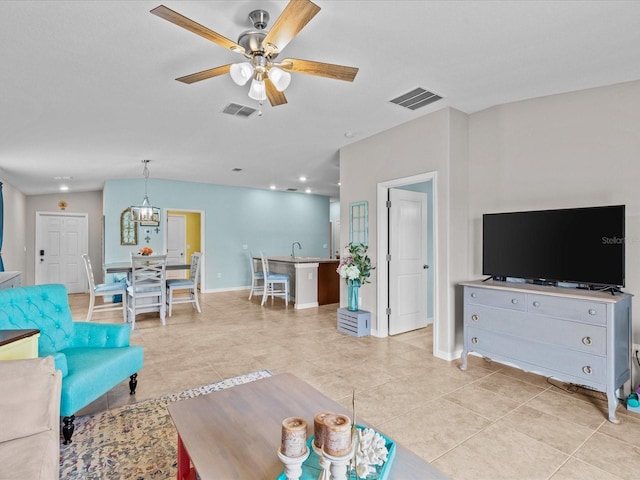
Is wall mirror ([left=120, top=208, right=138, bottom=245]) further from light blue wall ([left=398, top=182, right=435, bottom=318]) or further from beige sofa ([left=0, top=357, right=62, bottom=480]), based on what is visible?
beige sofa ([left=0, top=357, right=62, bottom=480])

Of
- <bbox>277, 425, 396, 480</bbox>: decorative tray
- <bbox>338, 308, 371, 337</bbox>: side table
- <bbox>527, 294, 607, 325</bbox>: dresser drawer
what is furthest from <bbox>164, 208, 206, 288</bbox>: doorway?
<bbox>277, 425, 396, 480</bbox>: decorative tray

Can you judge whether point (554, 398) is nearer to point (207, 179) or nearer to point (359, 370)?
point (359, 370)

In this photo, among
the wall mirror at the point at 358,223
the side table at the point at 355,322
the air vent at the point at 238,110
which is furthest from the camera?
the wall mirror at the point at 358,223

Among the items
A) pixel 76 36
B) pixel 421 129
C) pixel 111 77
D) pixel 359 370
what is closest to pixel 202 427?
pixel 359 370

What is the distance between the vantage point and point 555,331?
2750 mm

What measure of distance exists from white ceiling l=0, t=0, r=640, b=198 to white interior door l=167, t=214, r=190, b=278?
485cm

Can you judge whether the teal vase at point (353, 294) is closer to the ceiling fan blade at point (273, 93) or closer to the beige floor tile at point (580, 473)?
the ceiling fan blade at point (273, 93)

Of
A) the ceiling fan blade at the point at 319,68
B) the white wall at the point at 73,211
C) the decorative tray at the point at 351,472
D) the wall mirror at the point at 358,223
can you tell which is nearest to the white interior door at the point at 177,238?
the white wall at the point at 73,211

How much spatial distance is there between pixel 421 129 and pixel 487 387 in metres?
2.80

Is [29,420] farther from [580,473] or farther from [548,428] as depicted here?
[548,428]

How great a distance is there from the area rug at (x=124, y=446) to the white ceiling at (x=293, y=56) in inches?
104

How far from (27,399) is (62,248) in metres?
8.71

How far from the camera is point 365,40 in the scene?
2354 millimetres

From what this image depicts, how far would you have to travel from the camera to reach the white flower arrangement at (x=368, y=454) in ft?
3.80
